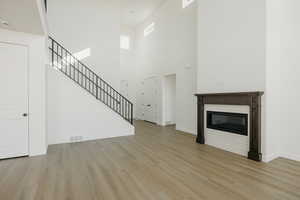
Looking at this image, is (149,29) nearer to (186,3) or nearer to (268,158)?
(186,3)

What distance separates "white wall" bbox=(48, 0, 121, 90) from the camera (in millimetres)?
6335

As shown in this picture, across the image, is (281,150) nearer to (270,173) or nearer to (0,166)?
(270,173)

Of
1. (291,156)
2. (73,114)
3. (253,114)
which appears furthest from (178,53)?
(291,156)

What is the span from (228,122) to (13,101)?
198 inches

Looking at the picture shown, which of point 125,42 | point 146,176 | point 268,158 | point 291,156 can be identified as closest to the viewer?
point 146,176

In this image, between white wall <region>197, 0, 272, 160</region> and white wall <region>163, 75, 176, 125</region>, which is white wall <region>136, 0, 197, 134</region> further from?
white wall <region>197, 0, 272, 160</region>

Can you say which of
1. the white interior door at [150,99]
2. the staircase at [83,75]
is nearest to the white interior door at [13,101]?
the staircase at [83,75]

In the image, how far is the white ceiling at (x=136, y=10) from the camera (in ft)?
24.0

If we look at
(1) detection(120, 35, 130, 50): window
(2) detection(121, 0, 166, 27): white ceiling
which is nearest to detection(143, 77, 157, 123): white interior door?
(1) detection(120, 35, 130, 50): window

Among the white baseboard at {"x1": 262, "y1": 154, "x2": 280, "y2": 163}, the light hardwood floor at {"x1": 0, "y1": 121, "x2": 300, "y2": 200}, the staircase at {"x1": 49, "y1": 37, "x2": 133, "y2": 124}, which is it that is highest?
the staircase at {"x1": 49, "y1": 37, "x2": 133, "y2": 124}

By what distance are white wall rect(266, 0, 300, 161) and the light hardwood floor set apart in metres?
0.53

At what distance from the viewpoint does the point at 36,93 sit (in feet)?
12.5

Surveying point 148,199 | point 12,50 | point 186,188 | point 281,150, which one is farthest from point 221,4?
point 12,50

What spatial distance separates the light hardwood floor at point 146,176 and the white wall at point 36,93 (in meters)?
0.37
